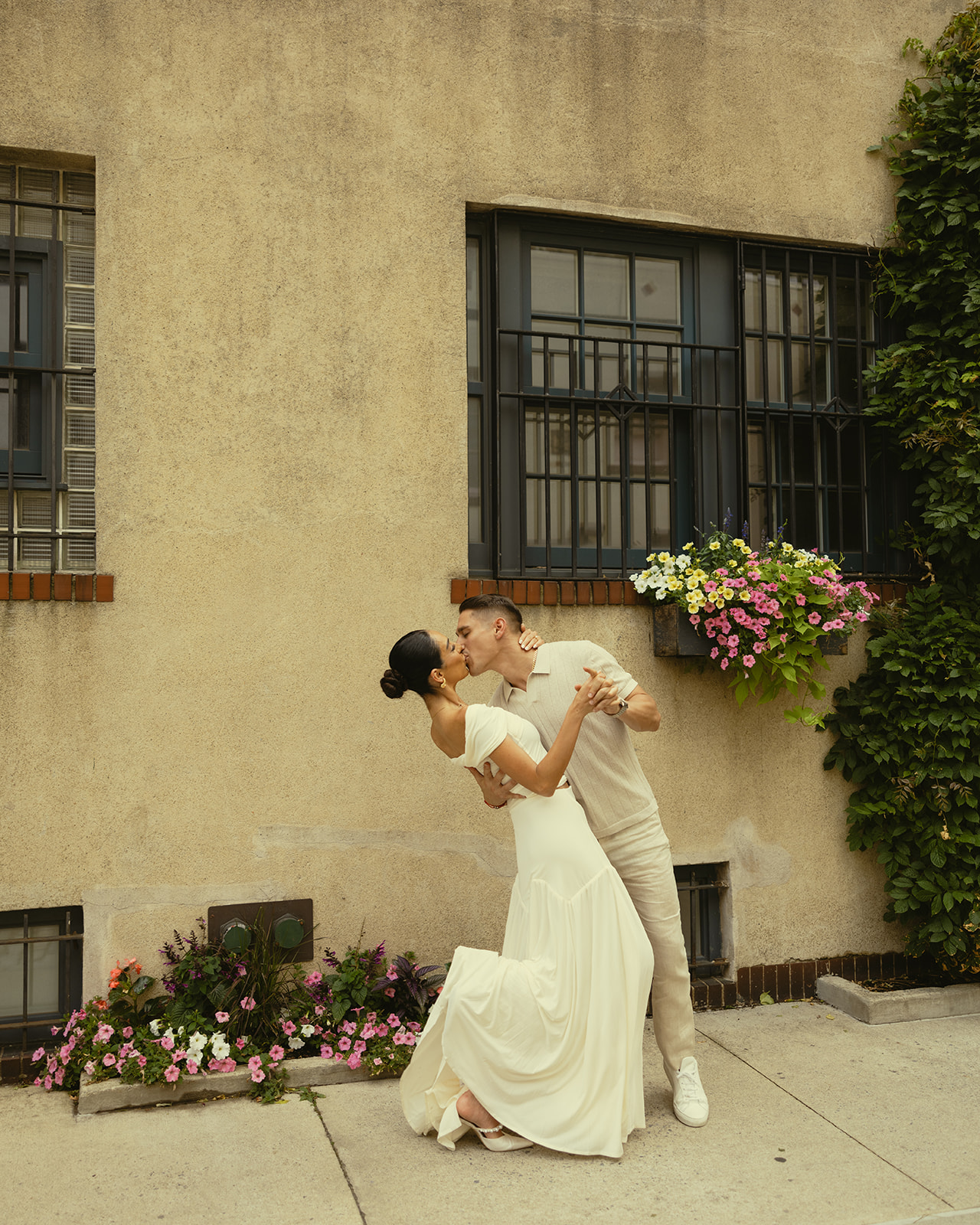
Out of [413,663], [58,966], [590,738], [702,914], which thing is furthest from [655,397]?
[58,966]

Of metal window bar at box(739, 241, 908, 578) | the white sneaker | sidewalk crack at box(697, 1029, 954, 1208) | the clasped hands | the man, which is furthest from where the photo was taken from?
metal window bar at box(739, 241, 908, 578)

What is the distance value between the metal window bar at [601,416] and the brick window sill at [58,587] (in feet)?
6.41

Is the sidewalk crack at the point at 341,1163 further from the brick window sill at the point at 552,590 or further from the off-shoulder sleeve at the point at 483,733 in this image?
the brick window sill at the point at 552,590

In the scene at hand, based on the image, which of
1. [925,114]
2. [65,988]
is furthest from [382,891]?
[925,114]

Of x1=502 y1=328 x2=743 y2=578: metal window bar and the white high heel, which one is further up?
x1=502 y1=328 x2=743 y2=578: metal window bar

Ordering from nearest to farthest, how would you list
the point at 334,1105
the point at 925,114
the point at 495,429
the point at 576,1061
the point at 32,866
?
1. the point at 576,1061
2. the point at 334,1105
3. the point at 32,866
4. the point at 495,429
5. the point at 925,114

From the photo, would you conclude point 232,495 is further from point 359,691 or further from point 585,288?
point 585,288

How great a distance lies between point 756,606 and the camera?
473 cm

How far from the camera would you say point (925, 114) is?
5.35 meters

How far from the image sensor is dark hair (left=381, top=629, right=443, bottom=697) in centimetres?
346

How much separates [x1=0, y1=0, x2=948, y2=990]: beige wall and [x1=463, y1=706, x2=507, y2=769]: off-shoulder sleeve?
1.26 meters

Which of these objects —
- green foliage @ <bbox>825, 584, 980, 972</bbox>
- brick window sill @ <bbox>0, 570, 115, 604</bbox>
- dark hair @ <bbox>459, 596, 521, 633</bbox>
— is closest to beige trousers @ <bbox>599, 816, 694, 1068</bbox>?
dark hair @ <bbox>459, 596, 521, 633</bbox>

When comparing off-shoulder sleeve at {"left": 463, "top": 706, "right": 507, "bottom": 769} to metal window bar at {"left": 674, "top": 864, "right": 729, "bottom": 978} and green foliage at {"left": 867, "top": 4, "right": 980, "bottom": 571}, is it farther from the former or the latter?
green foliage at {"left": 867, "top": 4, "right": 980, "bottom": 571}

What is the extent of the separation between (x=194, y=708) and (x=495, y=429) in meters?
1.95
